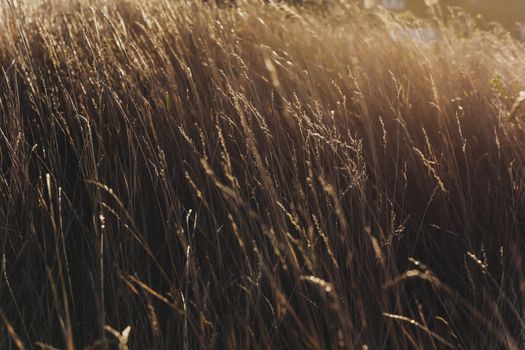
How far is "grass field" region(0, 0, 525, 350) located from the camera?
1.83 meters

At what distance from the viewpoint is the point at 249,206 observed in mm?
A: 1824

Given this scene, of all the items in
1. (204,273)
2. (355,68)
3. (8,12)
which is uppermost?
(8,12)

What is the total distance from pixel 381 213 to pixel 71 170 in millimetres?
1078

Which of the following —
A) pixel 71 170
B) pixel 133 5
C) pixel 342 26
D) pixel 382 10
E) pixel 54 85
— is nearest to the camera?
pixel 71 170

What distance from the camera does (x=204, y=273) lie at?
2061 mm

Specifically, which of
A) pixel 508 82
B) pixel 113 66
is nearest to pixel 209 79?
pixel 113 66

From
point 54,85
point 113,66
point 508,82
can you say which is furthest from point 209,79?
point 508,82

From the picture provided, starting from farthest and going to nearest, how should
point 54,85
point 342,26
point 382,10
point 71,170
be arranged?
point 342,26
point 382,10
point 54,85
point 71,170

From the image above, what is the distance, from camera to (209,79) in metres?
2.84

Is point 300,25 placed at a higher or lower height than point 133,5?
lower

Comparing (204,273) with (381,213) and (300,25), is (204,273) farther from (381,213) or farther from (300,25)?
(300,25)

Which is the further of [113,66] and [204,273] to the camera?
[113,66]

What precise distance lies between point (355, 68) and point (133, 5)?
4.30 feet

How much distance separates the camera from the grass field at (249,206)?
183cm
